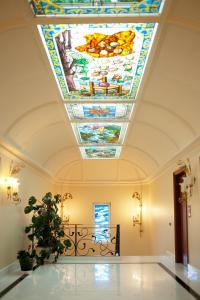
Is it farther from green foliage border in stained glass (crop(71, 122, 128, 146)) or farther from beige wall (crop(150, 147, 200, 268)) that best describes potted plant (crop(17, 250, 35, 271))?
beige wall (crop(150, 147, 200, 268))

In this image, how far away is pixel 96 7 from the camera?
14.4 ft

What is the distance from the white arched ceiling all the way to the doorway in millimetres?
755

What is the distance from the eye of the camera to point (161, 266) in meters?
9.55

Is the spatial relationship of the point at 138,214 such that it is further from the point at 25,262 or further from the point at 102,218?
the point at 25,262

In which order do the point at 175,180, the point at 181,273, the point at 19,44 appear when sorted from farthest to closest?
the point at 175,180 → the point at 181,273 → the point at 19,44

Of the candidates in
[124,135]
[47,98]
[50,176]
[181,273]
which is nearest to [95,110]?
[47,98]

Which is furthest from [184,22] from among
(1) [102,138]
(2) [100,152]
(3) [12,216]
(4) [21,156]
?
(2) [100,152]

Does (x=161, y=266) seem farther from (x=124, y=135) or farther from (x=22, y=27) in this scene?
(x=22, y=27)

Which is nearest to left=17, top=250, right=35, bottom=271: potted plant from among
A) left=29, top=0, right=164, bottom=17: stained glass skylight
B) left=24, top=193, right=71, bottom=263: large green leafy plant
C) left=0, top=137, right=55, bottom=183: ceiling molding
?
left=24, top=193, right=71, bottom=263: large green leafy plant

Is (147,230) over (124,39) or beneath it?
beneath

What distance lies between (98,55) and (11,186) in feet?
14.4

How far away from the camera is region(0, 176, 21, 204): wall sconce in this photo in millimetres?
8484

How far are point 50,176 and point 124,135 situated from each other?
179 inches

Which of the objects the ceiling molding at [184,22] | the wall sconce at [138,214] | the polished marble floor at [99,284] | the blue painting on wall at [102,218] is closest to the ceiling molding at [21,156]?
the polished marble floor at [99,284]
